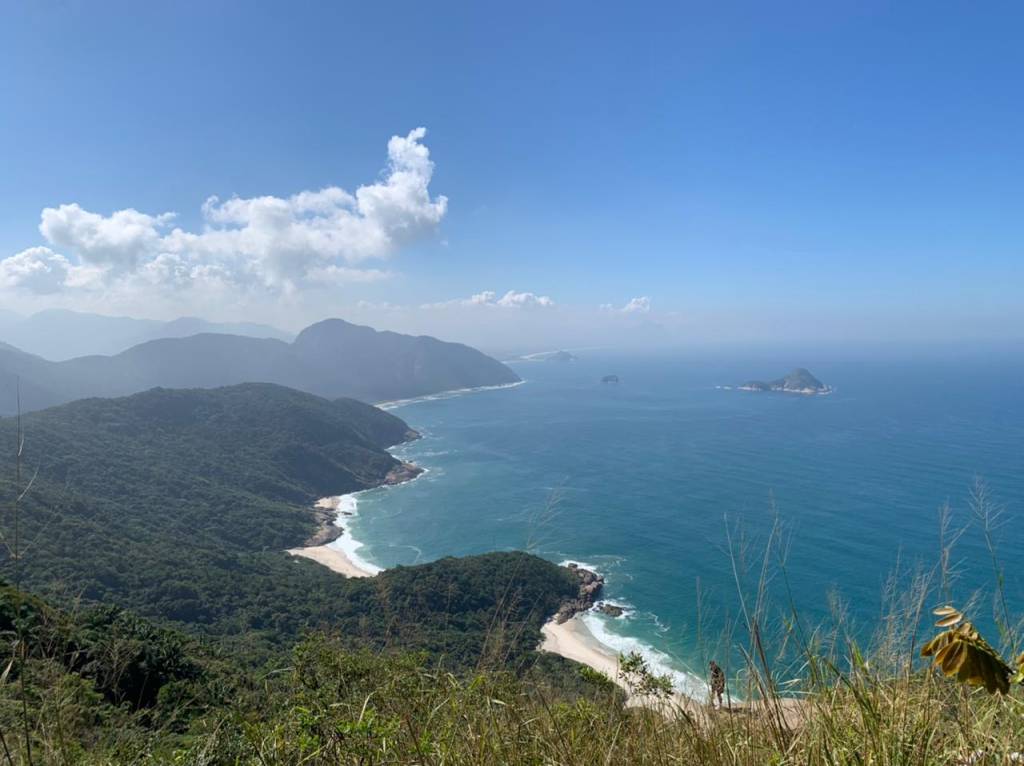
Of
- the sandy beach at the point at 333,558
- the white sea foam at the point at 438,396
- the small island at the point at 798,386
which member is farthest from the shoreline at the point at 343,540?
the small island at the point at 798,386

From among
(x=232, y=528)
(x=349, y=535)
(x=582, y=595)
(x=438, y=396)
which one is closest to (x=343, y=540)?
(x=349, y=535)

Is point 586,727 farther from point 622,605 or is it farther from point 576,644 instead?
point 622,605

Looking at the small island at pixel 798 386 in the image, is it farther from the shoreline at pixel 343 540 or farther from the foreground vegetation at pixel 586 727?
the foreground vegetation at pixel 586 727

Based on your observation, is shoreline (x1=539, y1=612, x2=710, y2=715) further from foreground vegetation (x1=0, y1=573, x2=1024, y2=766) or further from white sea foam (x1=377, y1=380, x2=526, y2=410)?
white sea foam (x1=377, y1=380, x2=526, y2=410)

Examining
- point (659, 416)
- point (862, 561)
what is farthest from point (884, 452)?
point (659, 416)

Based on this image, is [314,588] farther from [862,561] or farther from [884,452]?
[884,452]

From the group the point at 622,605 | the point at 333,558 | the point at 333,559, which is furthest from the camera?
the point at 333,558
